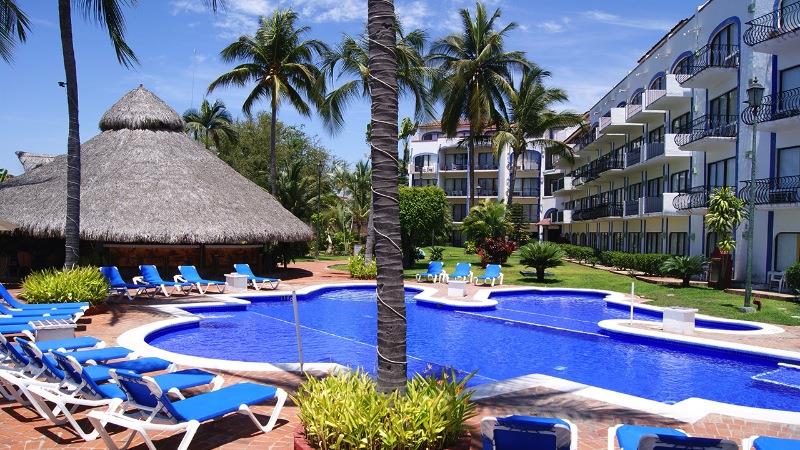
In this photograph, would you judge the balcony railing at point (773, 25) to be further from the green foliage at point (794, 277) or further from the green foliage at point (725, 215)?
the green foliage at point (794, 277)

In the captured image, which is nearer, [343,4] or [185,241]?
[343,4]

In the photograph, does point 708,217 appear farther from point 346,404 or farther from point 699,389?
point 346,404

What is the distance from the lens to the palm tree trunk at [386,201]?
17.6 ft

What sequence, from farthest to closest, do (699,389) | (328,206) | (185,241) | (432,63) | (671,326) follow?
(328,206) → (432,63) → (185,241) → (671,326) → (699,389)

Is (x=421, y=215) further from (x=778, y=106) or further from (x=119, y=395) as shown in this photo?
(x=119, y=395)

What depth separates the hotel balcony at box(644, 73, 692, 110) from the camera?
94.4ft

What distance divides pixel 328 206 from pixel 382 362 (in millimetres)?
43335

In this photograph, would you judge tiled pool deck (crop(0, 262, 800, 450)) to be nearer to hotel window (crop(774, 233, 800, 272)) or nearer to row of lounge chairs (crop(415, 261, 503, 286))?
row of lounge chairs (crop(415, 261, 503, 286))

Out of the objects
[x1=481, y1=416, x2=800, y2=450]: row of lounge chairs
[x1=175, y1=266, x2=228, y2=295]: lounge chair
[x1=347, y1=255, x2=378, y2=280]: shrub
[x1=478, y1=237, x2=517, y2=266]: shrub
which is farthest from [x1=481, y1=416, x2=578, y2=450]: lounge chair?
[x1=478, y1=237, x2=517, y2=266]: shrub

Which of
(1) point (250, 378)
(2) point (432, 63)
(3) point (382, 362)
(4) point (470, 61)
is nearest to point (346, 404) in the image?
(3) point (382, 362)

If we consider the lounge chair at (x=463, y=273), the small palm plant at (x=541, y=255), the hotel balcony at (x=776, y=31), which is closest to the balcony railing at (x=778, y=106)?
the hotel balcony at (x=776, y=31)

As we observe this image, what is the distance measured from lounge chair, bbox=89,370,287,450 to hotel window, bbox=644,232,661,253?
102 ft

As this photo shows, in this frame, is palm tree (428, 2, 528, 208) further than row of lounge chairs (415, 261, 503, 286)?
Yes

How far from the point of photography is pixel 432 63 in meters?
38.3
